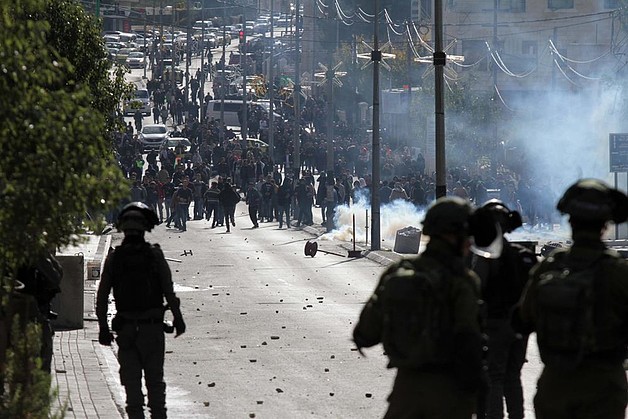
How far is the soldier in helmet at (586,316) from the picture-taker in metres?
6.93

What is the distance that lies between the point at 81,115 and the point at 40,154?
0.32m

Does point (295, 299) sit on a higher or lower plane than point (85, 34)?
lower

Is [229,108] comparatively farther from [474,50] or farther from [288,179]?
[288,179]

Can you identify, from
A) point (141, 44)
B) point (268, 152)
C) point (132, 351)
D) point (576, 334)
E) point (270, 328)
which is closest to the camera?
point (576, 334)

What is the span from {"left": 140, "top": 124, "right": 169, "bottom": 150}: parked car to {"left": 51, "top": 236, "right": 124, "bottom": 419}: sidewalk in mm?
53000

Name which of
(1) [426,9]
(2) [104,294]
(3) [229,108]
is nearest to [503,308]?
(2) [104,294]

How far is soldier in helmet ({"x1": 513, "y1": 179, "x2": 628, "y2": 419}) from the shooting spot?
6.93 metres

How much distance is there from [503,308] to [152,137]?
6451cm

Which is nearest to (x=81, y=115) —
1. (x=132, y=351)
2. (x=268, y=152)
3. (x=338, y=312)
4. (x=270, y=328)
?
(x=132, y=351)

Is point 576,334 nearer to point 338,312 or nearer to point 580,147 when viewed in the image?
→ point 338,312

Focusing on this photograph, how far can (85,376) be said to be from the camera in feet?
48.0

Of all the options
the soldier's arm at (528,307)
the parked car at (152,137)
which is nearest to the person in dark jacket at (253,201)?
the parked car at (152,137)

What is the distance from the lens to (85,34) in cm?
2239

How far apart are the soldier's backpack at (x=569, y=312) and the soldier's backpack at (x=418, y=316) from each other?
18.1 inches
